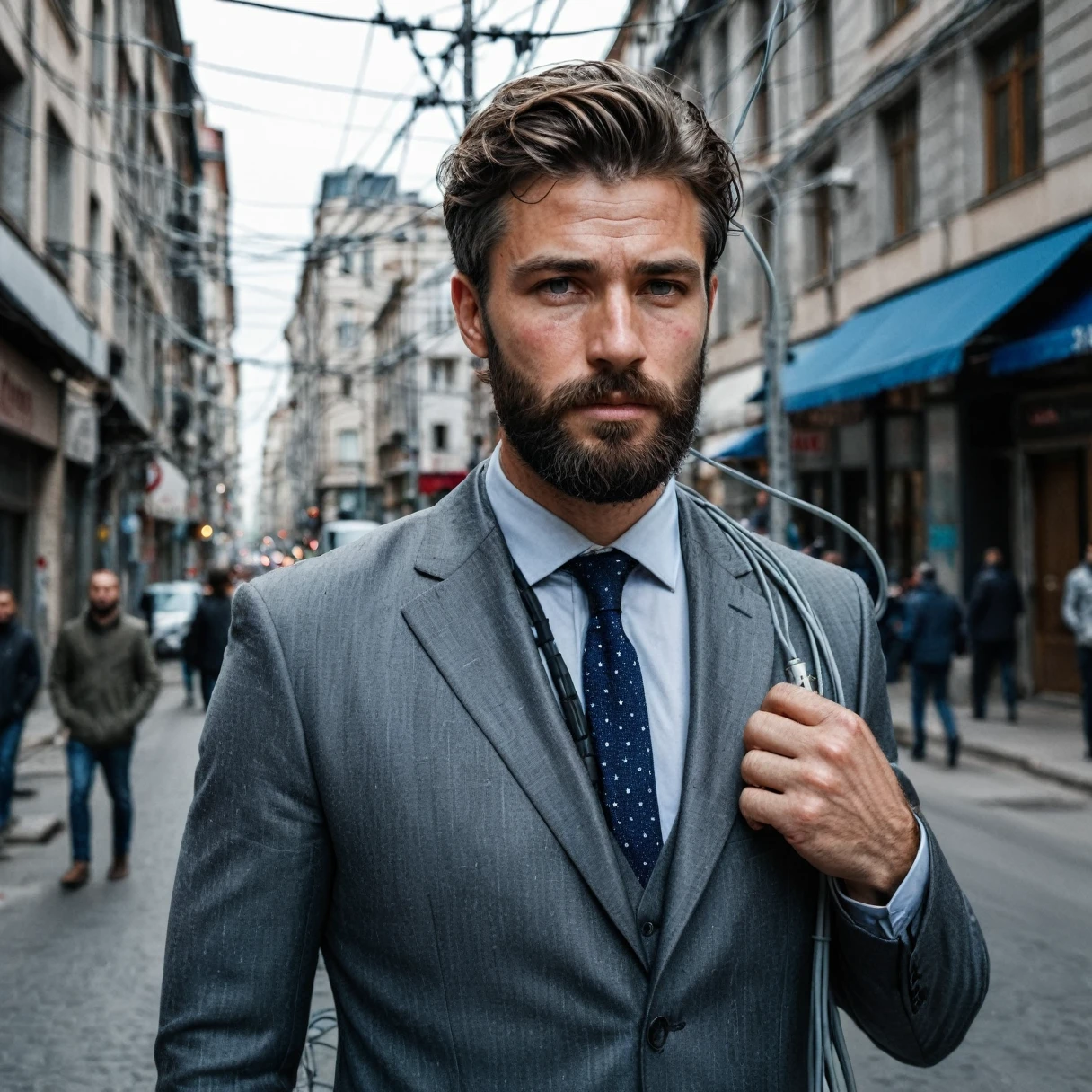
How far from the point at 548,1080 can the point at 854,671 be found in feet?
2.43

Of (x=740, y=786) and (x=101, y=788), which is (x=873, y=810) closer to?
(x=740, y=786)

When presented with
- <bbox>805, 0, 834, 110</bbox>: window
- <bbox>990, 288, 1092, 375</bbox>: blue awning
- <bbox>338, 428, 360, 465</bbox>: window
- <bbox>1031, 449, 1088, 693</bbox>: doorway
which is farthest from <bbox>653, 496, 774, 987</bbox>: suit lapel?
<bbox>338, 428, 360, 465</bbox>: window

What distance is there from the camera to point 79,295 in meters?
20.5

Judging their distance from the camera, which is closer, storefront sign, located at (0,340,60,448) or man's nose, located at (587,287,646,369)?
man's nose, located at (587,287,646,369)

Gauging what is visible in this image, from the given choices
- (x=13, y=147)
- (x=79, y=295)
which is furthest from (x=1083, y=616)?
(x=79, y=295)

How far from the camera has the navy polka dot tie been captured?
1694mm

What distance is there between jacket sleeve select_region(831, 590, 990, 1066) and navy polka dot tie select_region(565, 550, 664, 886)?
0.94 ft

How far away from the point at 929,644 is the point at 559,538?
11.2 m

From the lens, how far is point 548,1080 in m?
1.60

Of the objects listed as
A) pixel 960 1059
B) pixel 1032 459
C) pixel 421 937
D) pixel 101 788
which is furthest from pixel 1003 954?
pixel 1032 459

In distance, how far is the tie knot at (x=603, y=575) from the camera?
6.03 ft

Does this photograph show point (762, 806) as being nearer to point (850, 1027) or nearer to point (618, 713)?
point (618, 713)

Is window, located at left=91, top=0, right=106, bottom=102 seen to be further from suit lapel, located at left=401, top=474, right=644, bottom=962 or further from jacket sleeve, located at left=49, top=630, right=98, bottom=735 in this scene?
suit lapel, located at left=401, top=474, right=644, bottom=962

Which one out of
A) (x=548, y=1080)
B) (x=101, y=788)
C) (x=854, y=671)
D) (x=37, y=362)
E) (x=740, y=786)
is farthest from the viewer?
(x=37, y=362)
